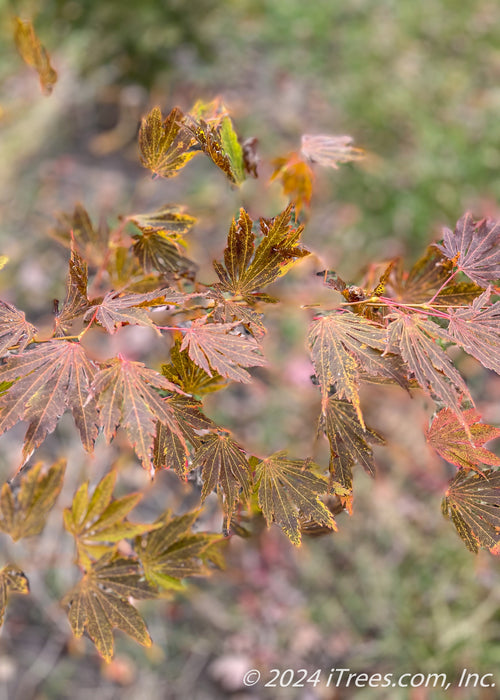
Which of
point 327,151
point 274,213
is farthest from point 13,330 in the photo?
point 274,213

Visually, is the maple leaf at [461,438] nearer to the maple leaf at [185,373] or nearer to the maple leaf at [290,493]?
the maple leaf at [290,493]

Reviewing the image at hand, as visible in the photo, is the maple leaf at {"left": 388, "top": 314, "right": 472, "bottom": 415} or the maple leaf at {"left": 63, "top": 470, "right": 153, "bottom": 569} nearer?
the maple leaf at {"left": 388, "top": 314, "right": 472, "bottom": 415}

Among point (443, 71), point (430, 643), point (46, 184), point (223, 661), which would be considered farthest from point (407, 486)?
point (443, 71)

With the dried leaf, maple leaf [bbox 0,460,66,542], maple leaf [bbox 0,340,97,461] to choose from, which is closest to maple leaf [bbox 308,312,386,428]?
maple leaf [bbox 0,340,97,461]

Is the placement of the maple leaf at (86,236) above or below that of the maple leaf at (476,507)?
above

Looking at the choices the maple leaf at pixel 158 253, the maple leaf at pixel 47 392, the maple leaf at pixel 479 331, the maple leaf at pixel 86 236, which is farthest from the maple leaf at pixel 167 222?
the maple leaf at pixel 479 331

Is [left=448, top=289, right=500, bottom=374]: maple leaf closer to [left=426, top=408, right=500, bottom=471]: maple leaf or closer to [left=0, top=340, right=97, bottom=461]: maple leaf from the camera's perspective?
[left=426, top=408, right=500, bottom=471]: maple leaf
